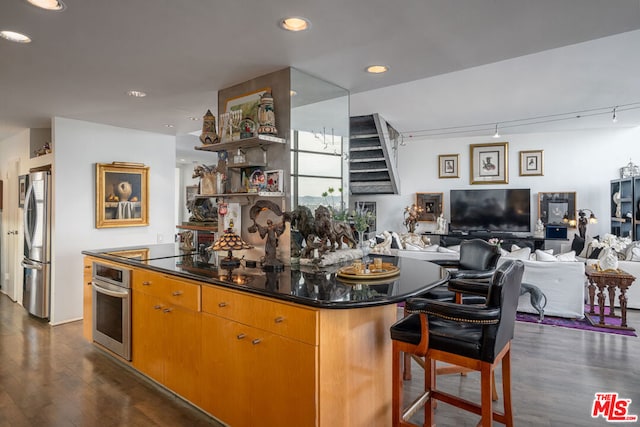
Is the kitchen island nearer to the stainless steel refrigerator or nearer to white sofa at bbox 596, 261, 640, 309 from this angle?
the stainless steel refrigerator

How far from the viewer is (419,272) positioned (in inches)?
94.3

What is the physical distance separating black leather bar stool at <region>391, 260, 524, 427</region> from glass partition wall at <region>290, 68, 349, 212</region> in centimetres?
129

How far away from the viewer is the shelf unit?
6.78 metres

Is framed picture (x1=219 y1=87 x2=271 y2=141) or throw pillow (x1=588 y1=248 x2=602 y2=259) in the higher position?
framed picture (x1=219 y1=87 x2=271 y2=141)

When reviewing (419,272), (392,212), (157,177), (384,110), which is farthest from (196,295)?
(392,212)

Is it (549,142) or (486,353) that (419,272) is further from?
(549,142)

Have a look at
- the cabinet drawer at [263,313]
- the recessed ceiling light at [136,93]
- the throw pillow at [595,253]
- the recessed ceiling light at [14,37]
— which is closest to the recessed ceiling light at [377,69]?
the cabinet drawer at [263,313]

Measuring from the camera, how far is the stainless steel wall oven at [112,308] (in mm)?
2930

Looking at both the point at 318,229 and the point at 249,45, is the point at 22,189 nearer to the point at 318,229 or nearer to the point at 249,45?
the point at 249,45

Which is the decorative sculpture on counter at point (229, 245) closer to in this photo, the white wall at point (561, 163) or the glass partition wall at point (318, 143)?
the glass partition wall at point (318, 143)

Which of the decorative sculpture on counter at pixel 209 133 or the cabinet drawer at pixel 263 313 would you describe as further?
the decorative sculpture on counter at pixel 209 133

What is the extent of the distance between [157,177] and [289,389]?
14.4 feet

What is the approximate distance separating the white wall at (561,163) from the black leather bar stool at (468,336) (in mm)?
7590

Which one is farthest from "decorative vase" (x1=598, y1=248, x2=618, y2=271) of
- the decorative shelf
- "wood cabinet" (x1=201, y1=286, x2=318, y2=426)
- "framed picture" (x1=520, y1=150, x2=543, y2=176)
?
"framed picture" (x1=520, y1=150, x2=543, y2=176)
